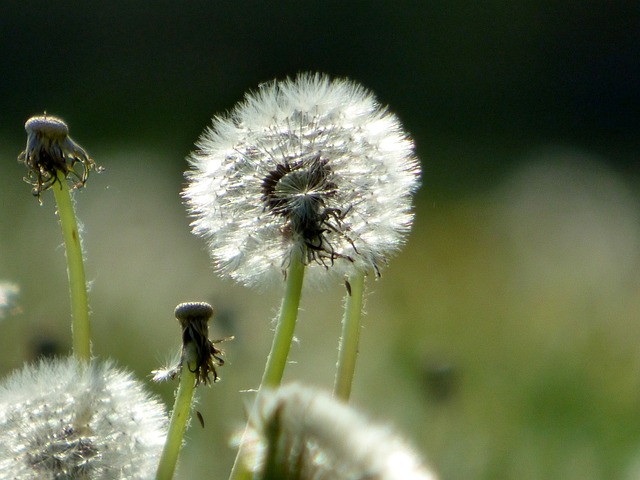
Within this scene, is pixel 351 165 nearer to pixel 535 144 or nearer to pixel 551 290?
pixel 551 290

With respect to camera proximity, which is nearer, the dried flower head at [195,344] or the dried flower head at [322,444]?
the dried flower head at [322,444]

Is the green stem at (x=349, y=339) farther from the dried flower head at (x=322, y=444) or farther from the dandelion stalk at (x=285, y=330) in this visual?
the dried flower head at (x=322, y=444)

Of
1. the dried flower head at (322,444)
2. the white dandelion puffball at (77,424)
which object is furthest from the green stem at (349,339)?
the dried flower head at (322,444)

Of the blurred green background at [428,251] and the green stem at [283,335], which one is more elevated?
the blurred green background at [428,251]

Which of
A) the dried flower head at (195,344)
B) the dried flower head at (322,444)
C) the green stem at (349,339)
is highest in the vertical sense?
the green stem at (349,339)

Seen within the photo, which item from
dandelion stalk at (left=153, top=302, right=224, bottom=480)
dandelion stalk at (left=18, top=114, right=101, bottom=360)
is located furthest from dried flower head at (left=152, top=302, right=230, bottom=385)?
dandelion stalk at (left=18, top=114, right=101, bottom=360)

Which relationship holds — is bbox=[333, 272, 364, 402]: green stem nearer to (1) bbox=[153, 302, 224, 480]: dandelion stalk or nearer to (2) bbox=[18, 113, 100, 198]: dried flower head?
(1) bbox=[153, 302, 224, 480]: dandelion stalk

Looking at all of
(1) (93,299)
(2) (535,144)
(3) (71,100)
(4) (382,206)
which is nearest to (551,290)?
(1) (93,299)

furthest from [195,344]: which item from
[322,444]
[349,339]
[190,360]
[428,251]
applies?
[428,251]
